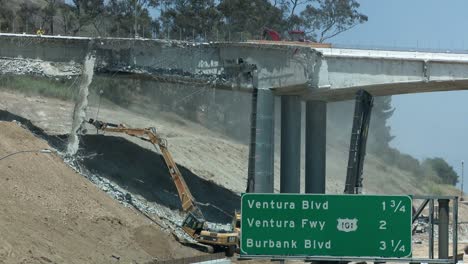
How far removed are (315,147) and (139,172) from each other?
12.4m

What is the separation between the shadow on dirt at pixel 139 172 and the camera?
52156mm

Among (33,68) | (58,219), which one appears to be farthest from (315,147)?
(58,219)

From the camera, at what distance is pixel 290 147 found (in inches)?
2282

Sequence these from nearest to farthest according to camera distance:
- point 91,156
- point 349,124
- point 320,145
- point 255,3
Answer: point 91,156 < point 320,145 < point 255,3 < point 349,124

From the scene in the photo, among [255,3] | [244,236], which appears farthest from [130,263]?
[255,3]

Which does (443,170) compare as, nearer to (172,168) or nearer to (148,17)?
(148,17)

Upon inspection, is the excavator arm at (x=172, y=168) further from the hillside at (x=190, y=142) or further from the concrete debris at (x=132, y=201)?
the hillside at (x=190, y=142)

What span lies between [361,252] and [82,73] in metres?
29.4

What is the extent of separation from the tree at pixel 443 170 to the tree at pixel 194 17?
2607 inches

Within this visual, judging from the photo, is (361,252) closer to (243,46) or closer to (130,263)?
(130,263)

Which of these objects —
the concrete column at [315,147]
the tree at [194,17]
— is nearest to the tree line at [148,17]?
the tree at [194,17]

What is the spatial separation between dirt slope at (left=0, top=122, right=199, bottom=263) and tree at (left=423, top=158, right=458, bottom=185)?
111 metres

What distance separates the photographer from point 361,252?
25656 millimetres

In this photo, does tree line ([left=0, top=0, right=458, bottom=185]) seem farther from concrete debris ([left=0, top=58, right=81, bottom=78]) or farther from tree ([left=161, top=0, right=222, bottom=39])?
concrete debris ([left=0, top=58, right=81, bottom=78])
